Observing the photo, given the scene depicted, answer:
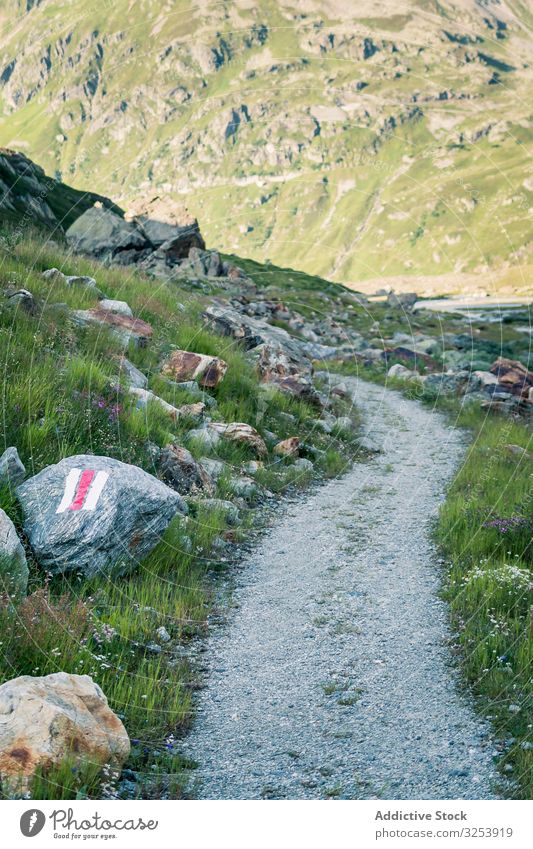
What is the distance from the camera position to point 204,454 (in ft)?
38.3

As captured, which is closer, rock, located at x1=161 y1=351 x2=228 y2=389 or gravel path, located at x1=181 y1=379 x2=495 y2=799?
gravel path, located at x1=181 y1=379 x2=495 y2=799

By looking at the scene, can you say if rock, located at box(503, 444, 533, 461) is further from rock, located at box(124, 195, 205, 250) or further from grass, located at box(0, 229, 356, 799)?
rock, located at box(124, 195, 205, 250)

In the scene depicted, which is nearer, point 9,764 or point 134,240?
point 9,764

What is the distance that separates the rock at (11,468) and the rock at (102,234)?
32.4m

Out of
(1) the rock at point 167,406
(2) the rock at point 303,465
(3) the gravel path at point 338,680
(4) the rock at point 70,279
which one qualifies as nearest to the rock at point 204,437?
(1) the rock at point 167,406

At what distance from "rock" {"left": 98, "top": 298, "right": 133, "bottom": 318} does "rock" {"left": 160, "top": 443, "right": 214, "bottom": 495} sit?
227 inches

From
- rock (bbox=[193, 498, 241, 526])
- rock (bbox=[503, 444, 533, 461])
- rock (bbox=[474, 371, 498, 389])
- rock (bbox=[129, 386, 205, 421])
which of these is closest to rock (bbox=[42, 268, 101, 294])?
rock (bbox=[129, 386, 205, 421])

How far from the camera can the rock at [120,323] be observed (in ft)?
45.1

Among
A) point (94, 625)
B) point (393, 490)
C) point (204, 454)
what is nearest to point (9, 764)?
point (94, 625)

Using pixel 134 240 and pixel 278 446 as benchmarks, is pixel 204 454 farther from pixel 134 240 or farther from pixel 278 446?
pixel 134 240

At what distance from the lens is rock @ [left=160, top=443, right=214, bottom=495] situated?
1023 cm

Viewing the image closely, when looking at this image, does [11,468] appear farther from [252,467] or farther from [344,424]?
[344,424]

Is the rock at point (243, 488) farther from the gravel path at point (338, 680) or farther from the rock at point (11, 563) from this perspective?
the rock at point (11, 563)

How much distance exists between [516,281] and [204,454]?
192 m
